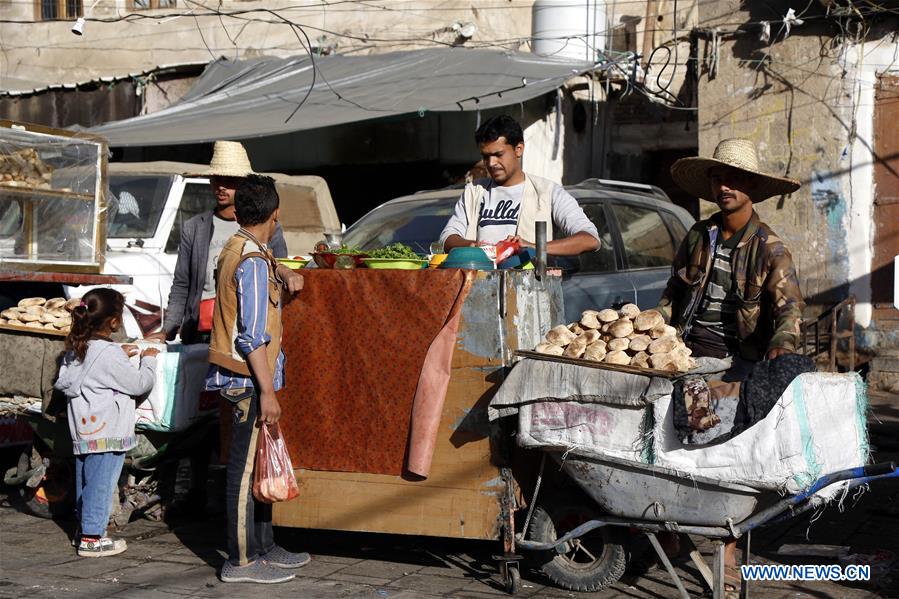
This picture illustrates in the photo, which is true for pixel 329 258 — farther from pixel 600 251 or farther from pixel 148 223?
pixel 148 223

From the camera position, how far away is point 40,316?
613cm

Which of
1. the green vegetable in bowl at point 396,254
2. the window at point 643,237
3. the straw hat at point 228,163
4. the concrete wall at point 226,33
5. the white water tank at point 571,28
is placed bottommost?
the green vegetable in bowl at point 396,254

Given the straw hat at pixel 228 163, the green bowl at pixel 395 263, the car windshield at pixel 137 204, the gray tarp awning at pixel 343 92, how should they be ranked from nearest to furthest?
the green bowl at pixel 395 263 < the straw hat at pixel 228 163 < the car windshield at pixel 137 204 < the gray tarp awning at pixel 343 92

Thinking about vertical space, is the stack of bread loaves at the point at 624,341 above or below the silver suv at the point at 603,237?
below

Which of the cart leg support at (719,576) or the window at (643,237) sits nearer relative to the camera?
the cart leg support at (719,576)

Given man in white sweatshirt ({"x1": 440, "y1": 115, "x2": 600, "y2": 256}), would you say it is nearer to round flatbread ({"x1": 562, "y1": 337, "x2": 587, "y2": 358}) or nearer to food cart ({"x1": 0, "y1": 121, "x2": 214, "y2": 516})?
round flatbread ({"x1": 562, "y1": 337, "x2": 587, "y2": 358})

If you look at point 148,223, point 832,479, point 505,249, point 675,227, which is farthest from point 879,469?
point 148,223

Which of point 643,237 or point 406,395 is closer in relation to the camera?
point 406,395

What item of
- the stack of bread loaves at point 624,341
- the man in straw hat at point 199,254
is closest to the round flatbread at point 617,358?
the stack of bread loaves at point 624,341

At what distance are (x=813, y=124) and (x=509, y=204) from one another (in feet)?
20.7

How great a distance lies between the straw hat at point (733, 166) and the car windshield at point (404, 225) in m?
2.26

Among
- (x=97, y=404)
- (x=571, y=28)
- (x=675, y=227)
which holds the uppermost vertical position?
(x=571, y=28)

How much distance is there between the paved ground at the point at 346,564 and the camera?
4605 mm

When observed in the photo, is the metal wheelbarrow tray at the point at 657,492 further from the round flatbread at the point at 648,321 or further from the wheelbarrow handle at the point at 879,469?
the round flatbread at the point at 648,321
